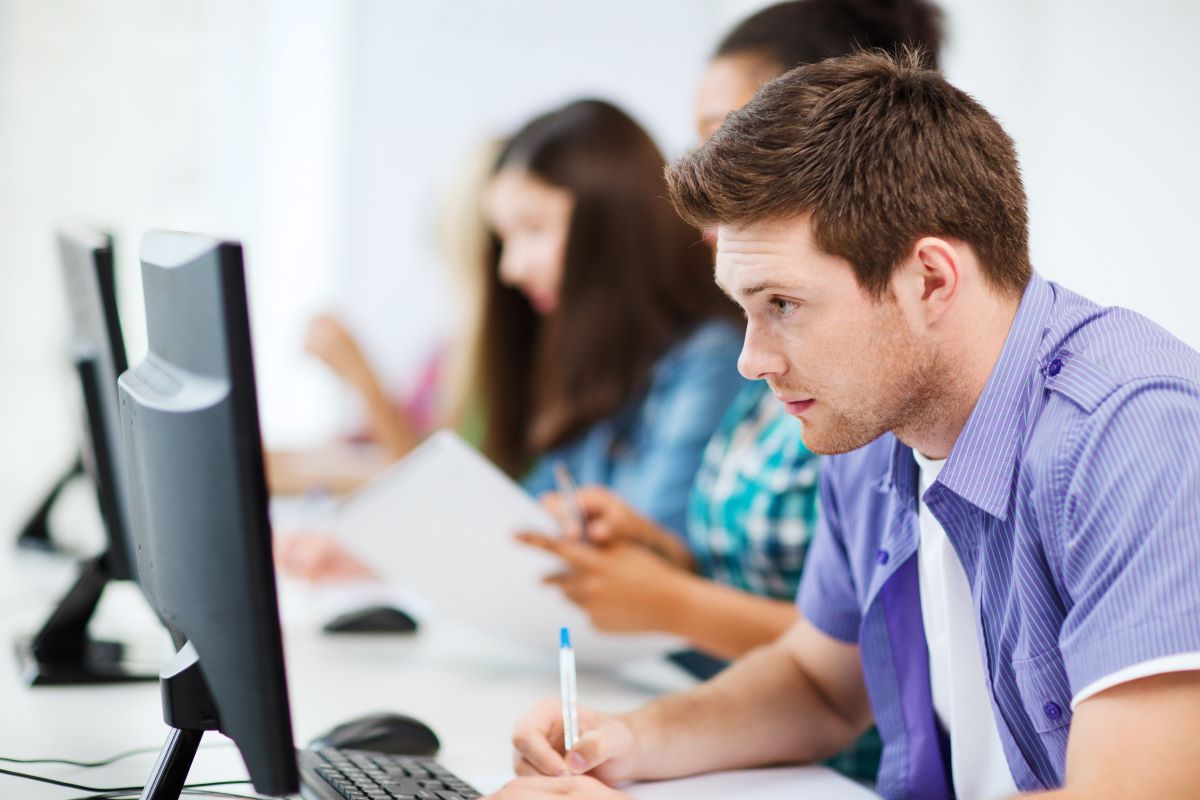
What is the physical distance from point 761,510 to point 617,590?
198 mm

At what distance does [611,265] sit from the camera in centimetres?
186

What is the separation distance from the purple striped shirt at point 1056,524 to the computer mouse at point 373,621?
0.80m

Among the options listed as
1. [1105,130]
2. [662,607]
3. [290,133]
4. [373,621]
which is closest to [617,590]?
[662,607]

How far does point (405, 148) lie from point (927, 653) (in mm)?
3169

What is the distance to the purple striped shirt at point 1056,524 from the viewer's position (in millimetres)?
684

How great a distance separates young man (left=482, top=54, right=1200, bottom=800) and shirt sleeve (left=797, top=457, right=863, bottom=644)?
98mm

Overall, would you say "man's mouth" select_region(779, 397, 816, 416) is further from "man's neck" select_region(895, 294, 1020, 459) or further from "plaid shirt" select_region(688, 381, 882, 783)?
"plaid shirt" select_region(688, 381, 882, 783)

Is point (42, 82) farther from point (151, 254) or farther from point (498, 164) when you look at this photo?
point (151, 254)

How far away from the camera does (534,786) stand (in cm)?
86

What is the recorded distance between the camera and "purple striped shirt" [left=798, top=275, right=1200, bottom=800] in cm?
68

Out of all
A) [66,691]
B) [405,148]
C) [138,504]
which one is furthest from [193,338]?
[405,148]

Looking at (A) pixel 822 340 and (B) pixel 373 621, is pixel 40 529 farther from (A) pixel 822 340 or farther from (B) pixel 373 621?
(A) pixel 822 340

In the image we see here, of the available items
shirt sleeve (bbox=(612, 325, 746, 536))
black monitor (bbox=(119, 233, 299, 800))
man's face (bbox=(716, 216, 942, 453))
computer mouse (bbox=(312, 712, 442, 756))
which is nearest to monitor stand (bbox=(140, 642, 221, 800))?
black monitor (bbox=(119, 233, 299, 800))

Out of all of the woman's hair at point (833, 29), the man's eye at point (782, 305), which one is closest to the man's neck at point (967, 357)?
the man's eye at point (782, 305)
